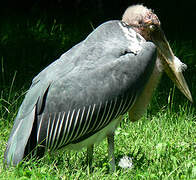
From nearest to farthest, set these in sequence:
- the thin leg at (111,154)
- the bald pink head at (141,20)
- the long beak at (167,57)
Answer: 1. the thin leg at (111,154)
2. the bald pink head at (141,20)
3. the long beak at (167,57)

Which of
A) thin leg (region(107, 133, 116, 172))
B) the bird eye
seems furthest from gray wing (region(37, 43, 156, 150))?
the bird eye

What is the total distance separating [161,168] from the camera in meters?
4.30

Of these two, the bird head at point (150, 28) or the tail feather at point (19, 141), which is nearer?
the tail feather at point (19, 141)

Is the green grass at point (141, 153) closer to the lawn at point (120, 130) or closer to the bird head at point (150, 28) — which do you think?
the lawn at point (120, 130)

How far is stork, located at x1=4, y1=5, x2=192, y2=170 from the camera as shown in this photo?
415cm

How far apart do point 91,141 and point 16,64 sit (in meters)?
2.66

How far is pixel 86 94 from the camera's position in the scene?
4.19 m

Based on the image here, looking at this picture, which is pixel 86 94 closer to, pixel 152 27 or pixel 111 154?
pixel 111 154

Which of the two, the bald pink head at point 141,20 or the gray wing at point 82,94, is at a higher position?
the bald pink head at point 141,20

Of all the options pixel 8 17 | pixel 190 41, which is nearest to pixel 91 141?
pixel 190 41

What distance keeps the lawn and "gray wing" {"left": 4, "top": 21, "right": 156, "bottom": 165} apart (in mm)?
207

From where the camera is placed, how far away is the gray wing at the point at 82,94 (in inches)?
163

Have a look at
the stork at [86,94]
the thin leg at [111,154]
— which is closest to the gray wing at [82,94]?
the stork at [86,94]

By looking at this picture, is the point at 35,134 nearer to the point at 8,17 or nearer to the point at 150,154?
the point at 150,154
